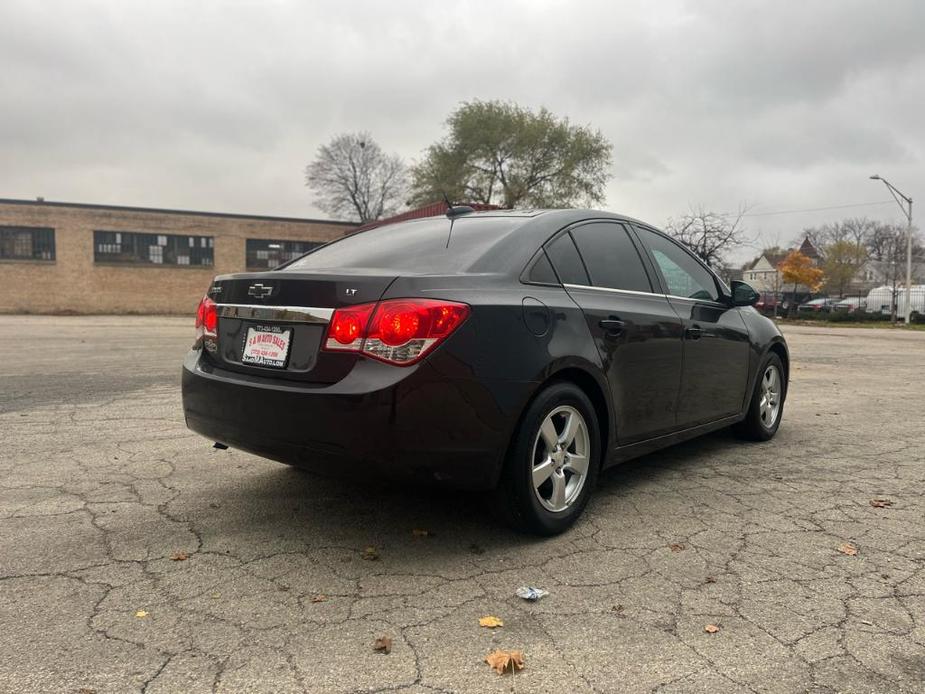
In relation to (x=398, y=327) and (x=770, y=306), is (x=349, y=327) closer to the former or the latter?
(x=398, y=327)

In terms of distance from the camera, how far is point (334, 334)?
2.95m

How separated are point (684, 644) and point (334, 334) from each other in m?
1.76

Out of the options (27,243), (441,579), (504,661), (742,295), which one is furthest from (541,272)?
(27,243)

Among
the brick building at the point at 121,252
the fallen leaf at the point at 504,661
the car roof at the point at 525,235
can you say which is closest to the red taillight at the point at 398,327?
the car roof at the point at 525,235

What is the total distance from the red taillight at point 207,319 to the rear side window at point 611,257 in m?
1.92

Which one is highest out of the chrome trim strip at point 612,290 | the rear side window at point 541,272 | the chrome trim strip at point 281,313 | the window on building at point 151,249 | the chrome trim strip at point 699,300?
the window on building at point 151,249

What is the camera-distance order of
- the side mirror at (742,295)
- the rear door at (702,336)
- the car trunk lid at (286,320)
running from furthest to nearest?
the side mirror at (742,295), the rear door at (702,336), the car trunk lid at (286,320)

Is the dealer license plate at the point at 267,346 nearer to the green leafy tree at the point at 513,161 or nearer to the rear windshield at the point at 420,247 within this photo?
the rear windshield at the point at 420,247

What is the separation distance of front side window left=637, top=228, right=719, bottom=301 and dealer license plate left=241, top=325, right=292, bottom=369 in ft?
7.81

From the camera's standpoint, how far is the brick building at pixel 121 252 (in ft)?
128

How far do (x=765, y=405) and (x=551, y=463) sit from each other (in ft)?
9.70

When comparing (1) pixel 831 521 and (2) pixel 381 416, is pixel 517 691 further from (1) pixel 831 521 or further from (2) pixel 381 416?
(1) pixel 831 521

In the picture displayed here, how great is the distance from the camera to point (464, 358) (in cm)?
290

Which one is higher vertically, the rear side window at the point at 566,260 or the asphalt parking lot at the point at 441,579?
the rear side window at the point at 566,260
